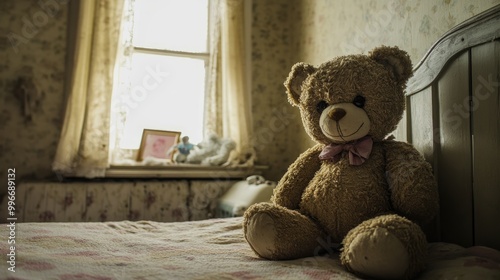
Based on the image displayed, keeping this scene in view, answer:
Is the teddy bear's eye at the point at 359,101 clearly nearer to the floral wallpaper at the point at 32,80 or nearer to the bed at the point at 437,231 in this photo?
the bed at the point at 437,231

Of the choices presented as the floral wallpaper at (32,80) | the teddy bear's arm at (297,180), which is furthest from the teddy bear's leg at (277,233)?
the floral wallpaper at (32,80)

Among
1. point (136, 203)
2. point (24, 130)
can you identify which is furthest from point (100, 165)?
point (24, 130)

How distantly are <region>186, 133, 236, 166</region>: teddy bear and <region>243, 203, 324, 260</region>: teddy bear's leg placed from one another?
1447 mm

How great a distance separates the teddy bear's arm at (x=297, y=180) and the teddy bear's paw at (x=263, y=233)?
0.22 metres

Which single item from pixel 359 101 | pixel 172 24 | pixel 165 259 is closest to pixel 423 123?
pixel 359 101

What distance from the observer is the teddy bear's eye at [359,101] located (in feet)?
3.67

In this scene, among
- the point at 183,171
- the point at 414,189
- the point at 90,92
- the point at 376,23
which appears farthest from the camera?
the point at 183,171

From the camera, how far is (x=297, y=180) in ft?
4.09

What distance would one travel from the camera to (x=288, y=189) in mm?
1241

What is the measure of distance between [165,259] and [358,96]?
0.71 m

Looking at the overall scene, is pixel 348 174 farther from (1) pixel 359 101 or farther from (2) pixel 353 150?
(1) pixel 359 101

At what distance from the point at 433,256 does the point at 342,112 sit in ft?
1.46

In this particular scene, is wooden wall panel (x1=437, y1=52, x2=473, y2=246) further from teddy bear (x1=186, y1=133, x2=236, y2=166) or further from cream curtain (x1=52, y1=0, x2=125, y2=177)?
cream curtain (x1=52, y1=0, x2=125, y2=177)

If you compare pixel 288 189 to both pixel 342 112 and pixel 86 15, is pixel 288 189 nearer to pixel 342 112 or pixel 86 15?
pixel 342 112
